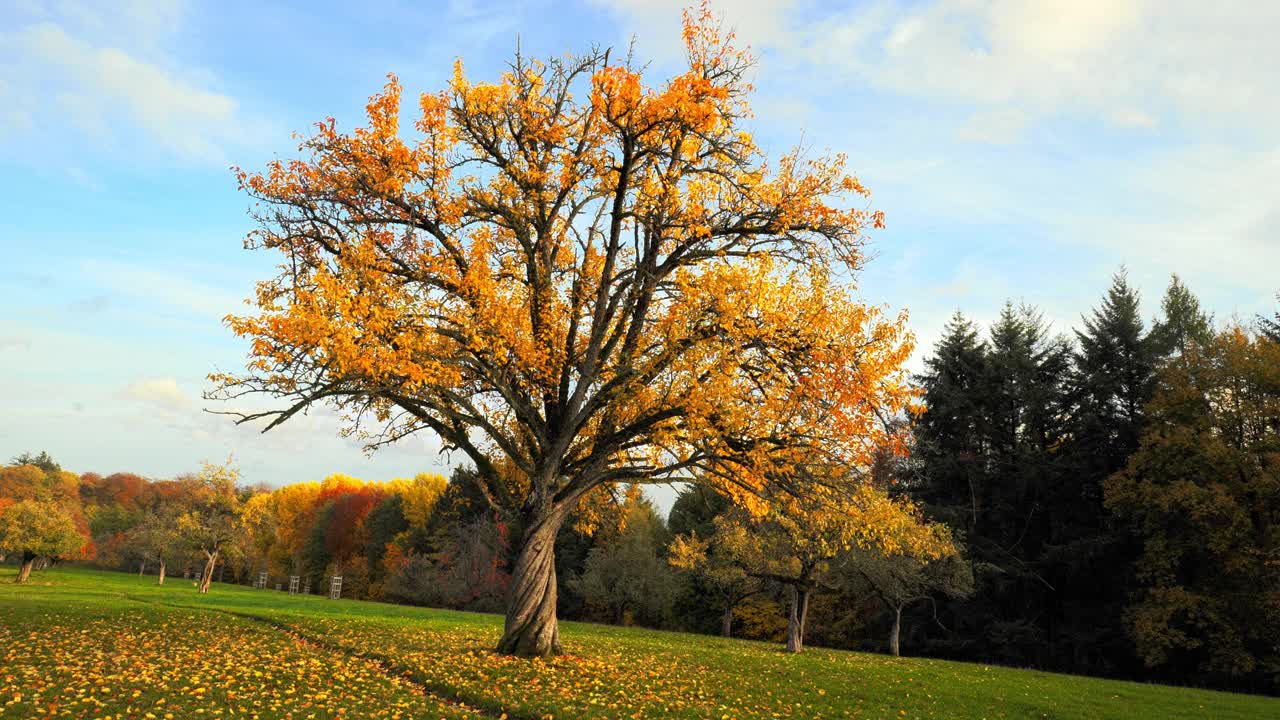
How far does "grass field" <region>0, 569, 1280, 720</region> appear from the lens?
11.6 meters

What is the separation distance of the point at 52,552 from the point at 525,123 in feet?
170

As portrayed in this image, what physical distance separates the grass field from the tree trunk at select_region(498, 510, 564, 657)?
2.28ft

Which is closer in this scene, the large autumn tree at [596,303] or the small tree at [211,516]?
the large autumn tree at [596,303]

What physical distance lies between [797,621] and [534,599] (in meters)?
16.8

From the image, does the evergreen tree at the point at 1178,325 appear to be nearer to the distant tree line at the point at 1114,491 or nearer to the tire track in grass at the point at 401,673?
the distant tree line at the point at 1114,491

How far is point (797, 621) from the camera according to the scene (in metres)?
31.5

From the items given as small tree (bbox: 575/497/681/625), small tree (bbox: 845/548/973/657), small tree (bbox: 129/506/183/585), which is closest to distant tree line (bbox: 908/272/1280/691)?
small tree (bbox: 845/548/973/657)

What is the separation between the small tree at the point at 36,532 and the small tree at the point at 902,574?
51079 millimetres

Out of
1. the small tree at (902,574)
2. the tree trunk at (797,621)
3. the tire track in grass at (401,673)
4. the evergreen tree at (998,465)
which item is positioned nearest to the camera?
the tire track in grass at (401,673)

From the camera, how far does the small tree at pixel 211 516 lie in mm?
51406

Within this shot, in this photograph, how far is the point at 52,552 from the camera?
50.4 m

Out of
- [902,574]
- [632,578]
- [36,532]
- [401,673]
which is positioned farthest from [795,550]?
[36,532]

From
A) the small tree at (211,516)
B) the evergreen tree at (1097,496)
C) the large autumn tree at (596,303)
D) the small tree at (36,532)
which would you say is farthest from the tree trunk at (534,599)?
the small tree at (36,532)

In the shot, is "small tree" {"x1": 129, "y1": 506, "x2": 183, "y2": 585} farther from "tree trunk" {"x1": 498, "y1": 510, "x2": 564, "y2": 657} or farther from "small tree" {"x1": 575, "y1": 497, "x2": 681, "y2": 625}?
"tree trunk" {"x1": 498, "y1": 510, "x2": 564, "y2": 657}
